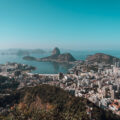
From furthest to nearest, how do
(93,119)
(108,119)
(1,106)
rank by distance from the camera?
(1,106)
(108,119)
(93,119)

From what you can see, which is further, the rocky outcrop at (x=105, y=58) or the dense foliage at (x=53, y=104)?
the rocky outcrop at (x=105, y=58)

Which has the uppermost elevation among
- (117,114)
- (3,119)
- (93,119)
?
(3,119)

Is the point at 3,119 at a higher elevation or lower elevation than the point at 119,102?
higher

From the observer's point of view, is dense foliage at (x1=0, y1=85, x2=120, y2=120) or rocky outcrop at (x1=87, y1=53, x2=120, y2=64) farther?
rocky outcrop at (x1=87, y1=53, x2=120, y2=64)

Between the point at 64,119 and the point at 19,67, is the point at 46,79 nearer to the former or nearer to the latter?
the point at 19,67

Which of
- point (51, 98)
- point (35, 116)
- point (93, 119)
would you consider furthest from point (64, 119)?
point (51, 98)

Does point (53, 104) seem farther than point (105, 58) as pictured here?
No

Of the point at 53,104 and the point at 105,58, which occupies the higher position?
the point at 105,58

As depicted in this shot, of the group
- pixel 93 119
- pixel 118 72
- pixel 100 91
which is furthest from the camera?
pixel 118 72

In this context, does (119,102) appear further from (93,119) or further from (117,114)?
(93,119)

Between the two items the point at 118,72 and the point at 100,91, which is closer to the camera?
the point at 100,91
